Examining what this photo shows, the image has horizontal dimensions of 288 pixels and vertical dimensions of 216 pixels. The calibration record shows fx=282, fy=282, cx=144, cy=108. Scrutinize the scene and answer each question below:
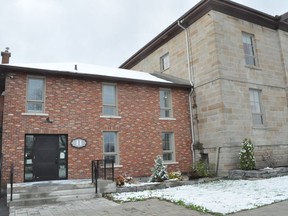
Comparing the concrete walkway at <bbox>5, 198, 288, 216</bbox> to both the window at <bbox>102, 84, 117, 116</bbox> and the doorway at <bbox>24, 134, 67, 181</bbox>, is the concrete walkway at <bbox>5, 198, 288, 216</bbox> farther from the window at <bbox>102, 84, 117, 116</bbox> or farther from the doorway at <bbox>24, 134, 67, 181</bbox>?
the window at <bbox>102, 84, 117, 116</bbox>

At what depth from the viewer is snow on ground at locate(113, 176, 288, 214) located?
805 centimetres

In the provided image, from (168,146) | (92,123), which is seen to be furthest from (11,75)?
(168,146)

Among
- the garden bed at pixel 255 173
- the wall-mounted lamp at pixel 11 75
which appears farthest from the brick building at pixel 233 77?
the wall-mounted lamp at pixel 11 75

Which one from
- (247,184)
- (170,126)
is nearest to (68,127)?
(170,126)

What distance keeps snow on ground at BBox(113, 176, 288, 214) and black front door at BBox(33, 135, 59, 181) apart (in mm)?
3596

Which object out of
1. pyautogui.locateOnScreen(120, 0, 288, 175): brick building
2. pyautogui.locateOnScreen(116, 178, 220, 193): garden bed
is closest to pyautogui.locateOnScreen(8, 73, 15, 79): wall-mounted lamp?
pyautogui.locateOnScreen(116, 178, 220, 193): garden bed

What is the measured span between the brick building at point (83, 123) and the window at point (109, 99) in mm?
50

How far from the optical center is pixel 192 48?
16828 millimetres

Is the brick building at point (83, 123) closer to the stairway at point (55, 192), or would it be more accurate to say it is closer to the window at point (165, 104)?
the window at point (165, 104)

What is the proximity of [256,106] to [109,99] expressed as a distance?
27.1ft

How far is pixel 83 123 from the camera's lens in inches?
515

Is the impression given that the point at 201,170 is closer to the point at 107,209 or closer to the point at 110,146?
the point at 110,146

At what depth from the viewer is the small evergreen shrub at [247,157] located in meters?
13.3

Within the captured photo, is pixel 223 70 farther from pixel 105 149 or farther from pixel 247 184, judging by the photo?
pixel 105 149
